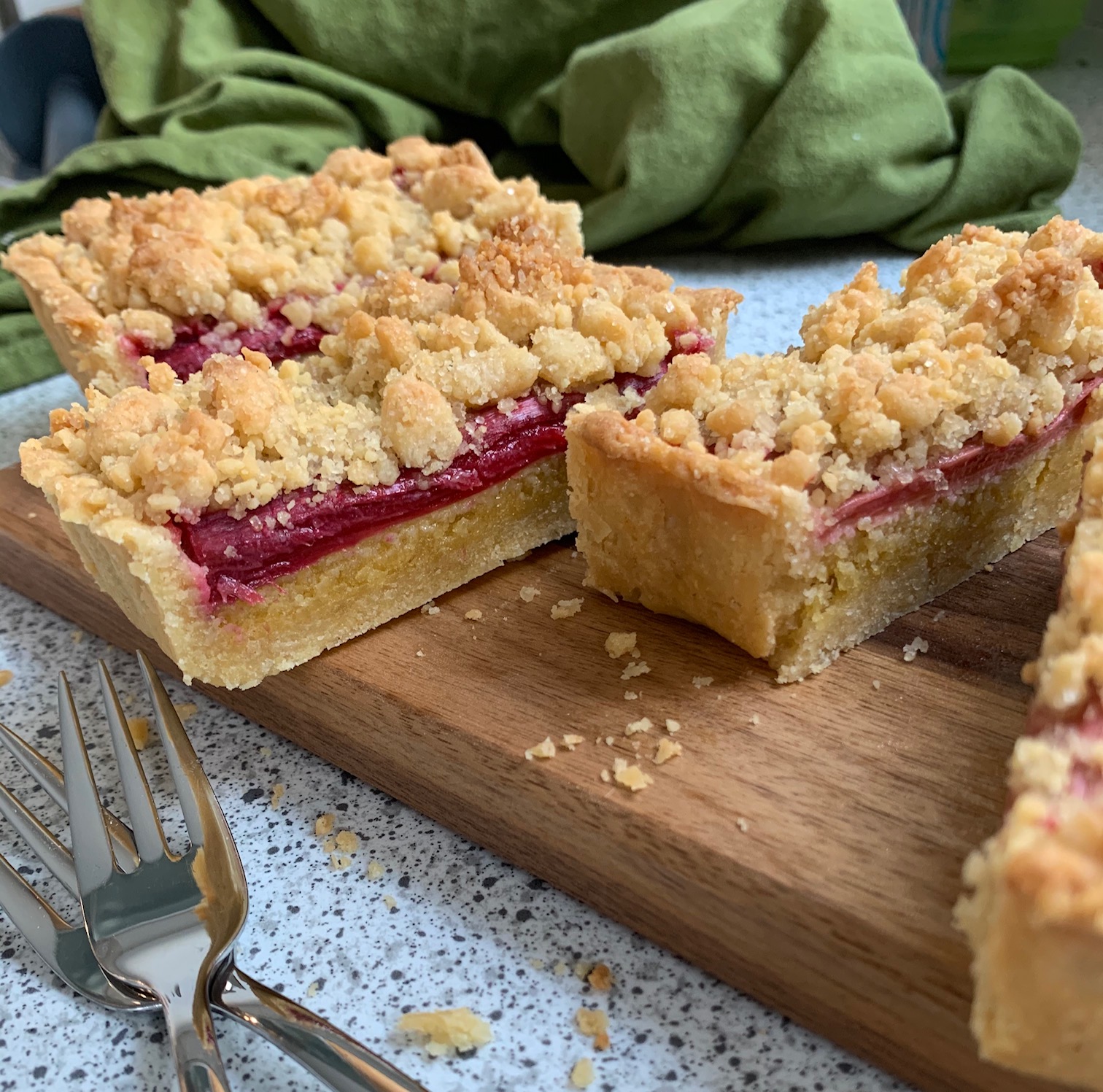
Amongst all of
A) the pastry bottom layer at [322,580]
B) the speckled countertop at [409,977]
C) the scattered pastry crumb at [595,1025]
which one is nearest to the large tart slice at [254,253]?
the pastry bottom layer at [322,580]

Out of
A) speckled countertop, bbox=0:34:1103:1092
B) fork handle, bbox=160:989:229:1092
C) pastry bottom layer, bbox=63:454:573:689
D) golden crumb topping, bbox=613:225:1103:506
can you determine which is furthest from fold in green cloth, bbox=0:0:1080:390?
fork handle, bbox=160:989:229:1092

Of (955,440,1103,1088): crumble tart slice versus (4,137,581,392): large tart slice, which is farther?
(4,137,581,392): large tart slice

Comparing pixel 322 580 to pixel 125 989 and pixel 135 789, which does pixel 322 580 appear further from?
pixel 125 989

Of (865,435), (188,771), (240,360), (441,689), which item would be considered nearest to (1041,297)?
(865,435)

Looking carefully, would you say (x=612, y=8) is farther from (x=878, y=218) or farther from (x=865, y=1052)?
(x=865, y=1052)

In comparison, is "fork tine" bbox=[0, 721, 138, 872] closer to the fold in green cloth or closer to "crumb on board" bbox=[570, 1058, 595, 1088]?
"crumb on board" bbox=[570, 1058, 595, 1088]

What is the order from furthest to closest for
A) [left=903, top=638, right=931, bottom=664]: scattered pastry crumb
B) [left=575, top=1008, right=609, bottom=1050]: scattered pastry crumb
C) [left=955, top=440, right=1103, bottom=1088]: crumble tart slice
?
[left=903, top=638, right=931, bottom=664]: scattered pastry crumb < [left=575, top=1008, right=609, bottom=1050]: scattered pastry crumb < [left=955, top=440, right=1103, bottom=1088]: crumble tart slice
